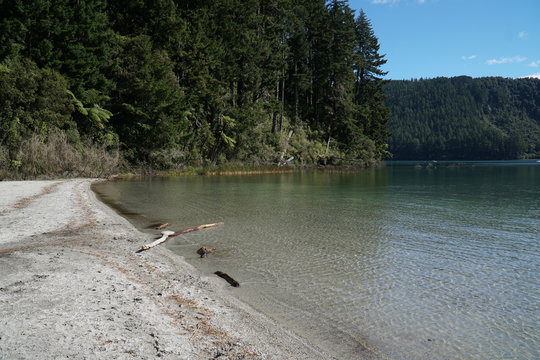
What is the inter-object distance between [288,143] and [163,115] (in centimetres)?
2010

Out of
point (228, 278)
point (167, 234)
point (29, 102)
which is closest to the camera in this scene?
point (228, 278)

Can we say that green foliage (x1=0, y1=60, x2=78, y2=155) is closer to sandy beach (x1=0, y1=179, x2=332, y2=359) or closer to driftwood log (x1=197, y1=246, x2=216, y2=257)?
sandy beach (x1=0, y1=179, x2=332, y2=359)

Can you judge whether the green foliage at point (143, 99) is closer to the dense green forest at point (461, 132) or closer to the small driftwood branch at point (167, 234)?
the small driftwood branch at point (167, 234)

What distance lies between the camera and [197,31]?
112 ft

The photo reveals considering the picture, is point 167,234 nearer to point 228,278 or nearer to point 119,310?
point 228,278

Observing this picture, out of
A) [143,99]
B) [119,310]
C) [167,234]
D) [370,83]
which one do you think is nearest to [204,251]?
[167,234]

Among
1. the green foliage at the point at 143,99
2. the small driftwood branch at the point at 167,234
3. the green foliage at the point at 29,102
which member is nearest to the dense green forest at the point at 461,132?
the green foliage at the point at 143,99

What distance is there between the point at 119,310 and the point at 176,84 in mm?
29563

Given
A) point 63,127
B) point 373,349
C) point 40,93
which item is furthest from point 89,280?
point 63,127

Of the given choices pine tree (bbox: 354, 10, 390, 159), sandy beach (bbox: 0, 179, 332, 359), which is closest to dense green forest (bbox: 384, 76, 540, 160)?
pine tree (bbox: 354, 10, 390, 159)

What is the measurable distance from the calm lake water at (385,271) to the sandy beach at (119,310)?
52 centimetres

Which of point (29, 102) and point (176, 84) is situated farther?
point (176, 84)

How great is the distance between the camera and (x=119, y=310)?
13.3ft

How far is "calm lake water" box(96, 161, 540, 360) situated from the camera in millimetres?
4145
